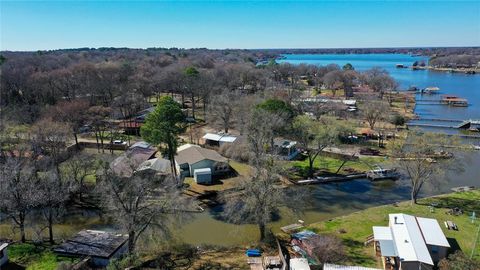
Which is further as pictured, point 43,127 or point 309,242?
point 43,127

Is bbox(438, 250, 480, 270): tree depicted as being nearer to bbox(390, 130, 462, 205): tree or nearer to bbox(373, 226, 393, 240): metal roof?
bbox(373, 226, 393, 240): metal roof

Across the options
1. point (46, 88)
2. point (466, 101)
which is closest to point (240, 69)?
point (46, 88)

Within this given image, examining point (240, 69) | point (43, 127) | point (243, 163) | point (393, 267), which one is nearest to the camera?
point (393, 267)

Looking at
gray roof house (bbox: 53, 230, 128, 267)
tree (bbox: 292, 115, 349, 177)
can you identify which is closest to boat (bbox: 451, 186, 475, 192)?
tree (bbox: 292, 115, 349, 177)

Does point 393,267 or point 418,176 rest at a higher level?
point 418,176

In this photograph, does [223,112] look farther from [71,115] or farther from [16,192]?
[16,192]

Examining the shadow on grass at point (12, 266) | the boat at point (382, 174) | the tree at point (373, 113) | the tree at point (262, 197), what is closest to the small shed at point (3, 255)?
the shadow on grass at point (12, 266)

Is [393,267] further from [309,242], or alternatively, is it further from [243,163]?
[243,163]
